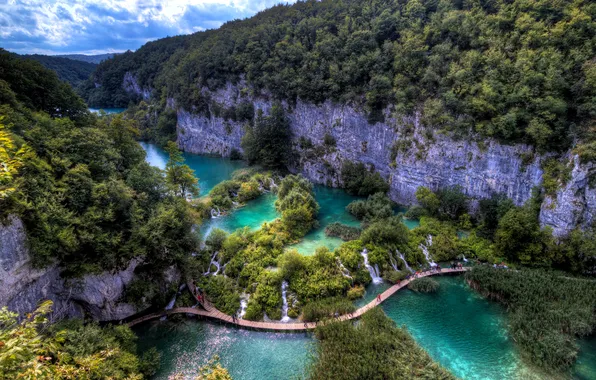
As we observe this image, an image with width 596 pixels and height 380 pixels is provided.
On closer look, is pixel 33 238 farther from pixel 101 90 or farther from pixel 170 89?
pixel 101 90

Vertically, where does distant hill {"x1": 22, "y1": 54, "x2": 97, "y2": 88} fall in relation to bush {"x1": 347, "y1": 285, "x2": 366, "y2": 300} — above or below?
above

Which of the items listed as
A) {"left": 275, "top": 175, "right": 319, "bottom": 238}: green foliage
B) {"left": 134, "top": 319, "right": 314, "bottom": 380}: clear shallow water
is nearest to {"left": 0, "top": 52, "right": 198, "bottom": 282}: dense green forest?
{"left": 134, "top": 319, "right": 314, "bottom": 380}: clear shallow water

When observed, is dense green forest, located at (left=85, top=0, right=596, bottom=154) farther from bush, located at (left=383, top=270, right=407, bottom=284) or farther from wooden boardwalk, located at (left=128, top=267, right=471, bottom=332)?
wooden boardwalk, located at (left=128, top=267, right=471, bottom=332)

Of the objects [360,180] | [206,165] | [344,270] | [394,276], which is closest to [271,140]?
[206,165]

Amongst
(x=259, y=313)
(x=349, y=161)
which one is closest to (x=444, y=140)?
(x=349, y=161)

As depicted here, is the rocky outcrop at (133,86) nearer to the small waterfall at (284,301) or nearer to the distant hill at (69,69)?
the distant hill at (69,69)

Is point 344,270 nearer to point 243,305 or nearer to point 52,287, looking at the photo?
point 243,305
